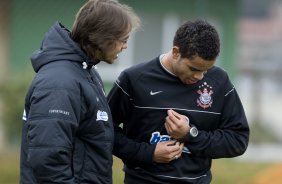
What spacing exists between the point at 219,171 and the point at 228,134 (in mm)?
5490

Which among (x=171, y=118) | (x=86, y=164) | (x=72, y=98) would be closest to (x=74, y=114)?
(x=72, y=98)

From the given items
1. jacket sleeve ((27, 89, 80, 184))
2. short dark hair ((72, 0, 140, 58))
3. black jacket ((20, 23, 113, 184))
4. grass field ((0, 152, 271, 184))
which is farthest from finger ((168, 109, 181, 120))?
grass field ((0, 152, 271, 184))

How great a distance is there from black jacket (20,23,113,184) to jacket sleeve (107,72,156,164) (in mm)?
430

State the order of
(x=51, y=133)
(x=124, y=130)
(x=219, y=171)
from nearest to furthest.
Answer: (x=51, y=133)
(x=124, y=130)
(x=219, y=171)

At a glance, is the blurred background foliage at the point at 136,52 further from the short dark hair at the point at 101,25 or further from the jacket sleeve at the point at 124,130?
the short dark hair at the point at 101,25

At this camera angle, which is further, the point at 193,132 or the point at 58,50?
the point at 193,132

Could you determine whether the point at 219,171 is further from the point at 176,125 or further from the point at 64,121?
the point at 64,121

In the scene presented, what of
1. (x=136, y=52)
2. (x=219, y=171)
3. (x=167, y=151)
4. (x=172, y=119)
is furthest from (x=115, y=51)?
(x=136, y=52)

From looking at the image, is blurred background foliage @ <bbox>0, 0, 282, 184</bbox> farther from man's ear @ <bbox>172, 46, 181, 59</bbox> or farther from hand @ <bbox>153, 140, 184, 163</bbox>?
man's ear @ <bbox>172, 46, 181, 59</bbox>

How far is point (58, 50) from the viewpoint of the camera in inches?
133

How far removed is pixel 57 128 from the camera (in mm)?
3186

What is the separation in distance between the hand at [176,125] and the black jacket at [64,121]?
1.52 ft

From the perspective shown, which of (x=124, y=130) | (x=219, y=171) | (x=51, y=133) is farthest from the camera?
(x=219, y=171)

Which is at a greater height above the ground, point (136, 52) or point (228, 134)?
point (228, 134)
